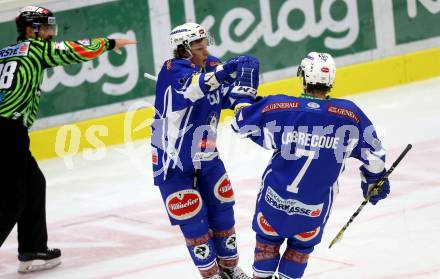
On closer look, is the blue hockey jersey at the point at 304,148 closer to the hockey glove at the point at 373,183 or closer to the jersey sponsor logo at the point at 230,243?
the hockey glove at the point at 373,183

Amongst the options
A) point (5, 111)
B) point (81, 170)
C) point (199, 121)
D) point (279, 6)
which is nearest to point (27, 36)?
point (5, 111)

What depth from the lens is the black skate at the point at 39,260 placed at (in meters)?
6.43

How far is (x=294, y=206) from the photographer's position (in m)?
4.62

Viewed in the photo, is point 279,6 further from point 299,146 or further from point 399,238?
point 299,146

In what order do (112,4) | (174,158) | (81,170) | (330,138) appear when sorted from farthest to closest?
(112,4) < (81,170) < (174,158) < (330,138)

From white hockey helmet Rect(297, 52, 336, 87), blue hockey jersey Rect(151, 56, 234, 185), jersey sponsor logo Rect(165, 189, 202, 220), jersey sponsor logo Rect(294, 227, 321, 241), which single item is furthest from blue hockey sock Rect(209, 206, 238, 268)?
white hockey helmet Rect(297, 52, 336, 87)

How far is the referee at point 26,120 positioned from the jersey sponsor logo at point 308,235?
6.99ft

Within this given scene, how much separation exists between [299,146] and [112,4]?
5872 mm

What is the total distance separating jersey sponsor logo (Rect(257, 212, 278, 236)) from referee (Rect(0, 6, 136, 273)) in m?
1.97

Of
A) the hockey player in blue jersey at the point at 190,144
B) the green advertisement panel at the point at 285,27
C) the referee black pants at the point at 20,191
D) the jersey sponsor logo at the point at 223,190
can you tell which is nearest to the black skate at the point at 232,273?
the hockey player in blue jersey at the point at 190,144

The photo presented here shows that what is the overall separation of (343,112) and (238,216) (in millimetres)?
2708

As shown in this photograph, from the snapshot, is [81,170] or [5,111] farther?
[81,170]

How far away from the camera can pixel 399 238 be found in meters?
6.14

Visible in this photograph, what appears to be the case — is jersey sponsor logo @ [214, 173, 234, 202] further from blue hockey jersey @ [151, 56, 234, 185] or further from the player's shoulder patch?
the player's shoulder patch
